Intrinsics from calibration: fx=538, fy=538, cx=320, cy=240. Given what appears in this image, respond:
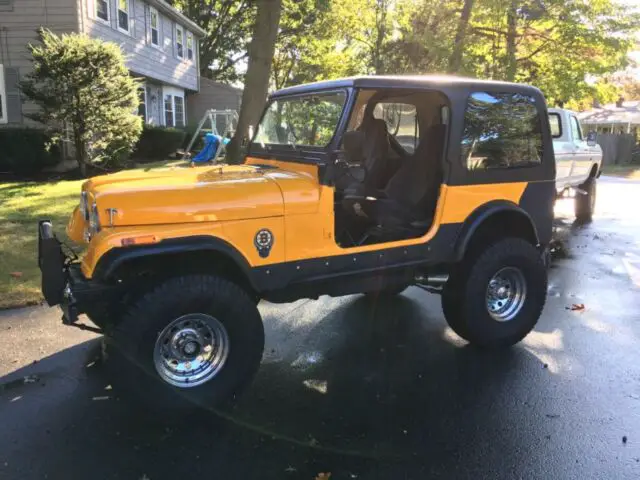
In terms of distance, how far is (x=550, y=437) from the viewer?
126 inches

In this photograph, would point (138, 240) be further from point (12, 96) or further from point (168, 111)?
point (168, 111)

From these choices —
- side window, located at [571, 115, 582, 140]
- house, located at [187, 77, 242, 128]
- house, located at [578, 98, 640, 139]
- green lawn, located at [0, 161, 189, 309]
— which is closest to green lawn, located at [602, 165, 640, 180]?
house, located at [578, 98, 640, 139]

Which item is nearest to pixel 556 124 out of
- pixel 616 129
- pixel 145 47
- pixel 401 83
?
pixel 401 83

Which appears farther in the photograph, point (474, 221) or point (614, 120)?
point (614, 120)

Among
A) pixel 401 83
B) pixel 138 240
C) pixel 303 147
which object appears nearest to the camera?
pixel 138 240

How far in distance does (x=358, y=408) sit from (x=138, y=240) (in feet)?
5.72

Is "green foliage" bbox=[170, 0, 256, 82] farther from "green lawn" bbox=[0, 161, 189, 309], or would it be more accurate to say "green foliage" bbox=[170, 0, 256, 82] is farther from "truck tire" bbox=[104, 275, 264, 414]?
"truck tire" bbox=[104, 275, 264, 414]

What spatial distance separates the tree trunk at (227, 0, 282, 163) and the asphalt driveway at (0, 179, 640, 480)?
6.43m

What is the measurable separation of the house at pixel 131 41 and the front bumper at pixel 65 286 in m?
12.0

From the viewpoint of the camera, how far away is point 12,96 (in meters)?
15.4

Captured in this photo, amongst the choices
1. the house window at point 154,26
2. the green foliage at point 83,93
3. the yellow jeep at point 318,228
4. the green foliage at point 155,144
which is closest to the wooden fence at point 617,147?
the green foliage at point 155,144

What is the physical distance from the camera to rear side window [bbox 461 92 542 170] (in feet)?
13.7

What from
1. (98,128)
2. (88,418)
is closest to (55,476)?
(88,418)

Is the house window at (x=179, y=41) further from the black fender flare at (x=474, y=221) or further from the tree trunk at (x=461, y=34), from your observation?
the black fender flare at (x=474, y=221)
